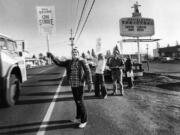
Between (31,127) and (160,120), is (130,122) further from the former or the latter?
(31,127)

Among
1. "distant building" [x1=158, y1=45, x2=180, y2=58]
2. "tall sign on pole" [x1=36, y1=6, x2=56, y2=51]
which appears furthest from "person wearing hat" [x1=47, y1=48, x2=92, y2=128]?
"distant building" [x1=158, y1=45, x2=180, y2=58]

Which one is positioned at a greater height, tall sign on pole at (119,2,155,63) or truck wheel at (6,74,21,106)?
tall sign on pole at (119,2,155,63)

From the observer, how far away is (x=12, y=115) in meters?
6.19

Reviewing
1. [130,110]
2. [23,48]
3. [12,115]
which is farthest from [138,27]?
[12,115]

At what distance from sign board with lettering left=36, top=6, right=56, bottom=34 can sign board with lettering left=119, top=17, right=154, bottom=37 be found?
13.1 m

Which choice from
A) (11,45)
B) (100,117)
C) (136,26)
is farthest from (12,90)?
(136,26)

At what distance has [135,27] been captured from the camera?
19453 millimetres

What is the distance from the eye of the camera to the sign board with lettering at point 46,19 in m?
6.44

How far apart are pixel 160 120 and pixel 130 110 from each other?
46.2 inches

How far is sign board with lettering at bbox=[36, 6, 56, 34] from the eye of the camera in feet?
21.1

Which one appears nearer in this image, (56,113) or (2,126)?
(2,126)

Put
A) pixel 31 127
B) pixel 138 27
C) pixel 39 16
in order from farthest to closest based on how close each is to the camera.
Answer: pixel 138 27 → pixel 39 16 → pixel 31 127

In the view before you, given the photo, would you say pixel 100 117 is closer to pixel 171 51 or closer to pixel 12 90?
pixel 12 90

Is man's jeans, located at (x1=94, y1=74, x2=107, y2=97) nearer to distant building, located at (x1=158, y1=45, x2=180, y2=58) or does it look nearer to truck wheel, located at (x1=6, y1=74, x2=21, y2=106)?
truck wheel, located at (x1=6, y1=74, x2=21, y2=106)
